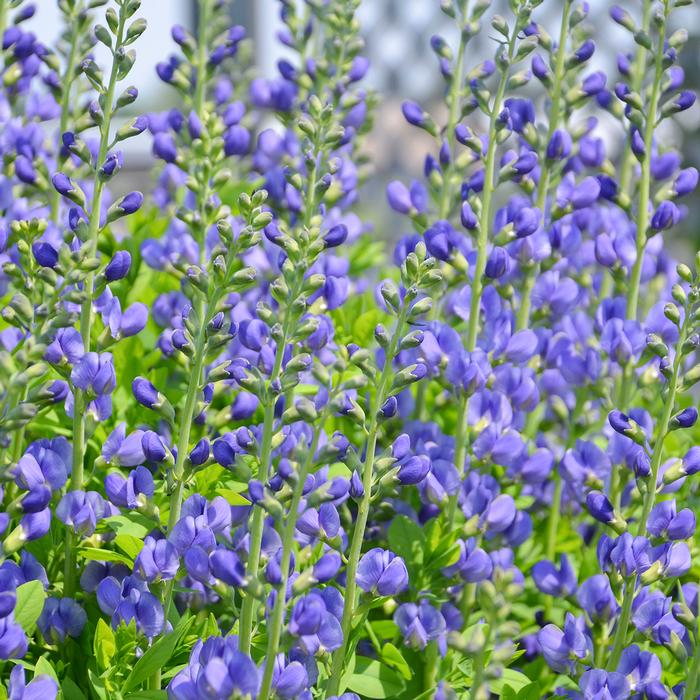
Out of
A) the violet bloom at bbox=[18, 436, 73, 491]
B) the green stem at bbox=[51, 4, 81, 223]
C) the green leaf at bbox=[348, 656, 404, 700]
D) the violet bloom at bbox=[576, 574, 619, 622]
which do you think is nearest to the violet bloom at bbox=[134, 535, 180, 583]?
the violet bloom at bbox=[18, 436, 73, 491]

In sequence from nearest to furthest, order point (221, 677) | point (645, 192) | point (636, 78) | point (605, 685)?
point (221, 677), point (605, 685), point (645, 192), point (636, 78)

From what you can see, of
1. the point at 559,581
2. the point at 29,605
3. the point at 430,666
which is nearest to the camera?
the point at 29,605

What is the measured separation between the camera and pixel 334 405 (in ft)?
5.00

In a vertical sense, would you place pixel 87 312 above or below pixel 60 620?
above

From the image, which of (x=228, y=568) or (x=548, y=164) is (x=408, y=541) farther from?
(x=548, y=164)

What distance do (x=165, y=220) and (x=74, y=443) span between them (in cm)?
105

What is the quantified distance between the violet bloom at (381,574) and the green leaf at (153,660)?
30cm

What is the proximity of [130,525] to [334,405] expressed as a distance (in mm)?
555

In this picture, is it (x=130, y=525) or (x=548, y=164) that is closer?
(x=130, y=525)

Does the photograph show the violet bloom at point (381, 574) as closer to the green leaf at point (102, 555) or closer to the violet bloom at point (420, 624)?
the violet bloom at point (420, 624)

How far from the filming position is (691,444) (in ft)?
8.58

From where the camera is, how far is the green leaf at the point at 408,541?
2084 millimetres

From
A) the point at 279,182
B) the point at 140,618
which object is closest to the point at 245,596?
the point at 140,618

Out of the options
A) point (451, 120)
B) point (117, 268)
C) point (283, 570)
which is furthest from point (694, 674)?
point (451, 120)
